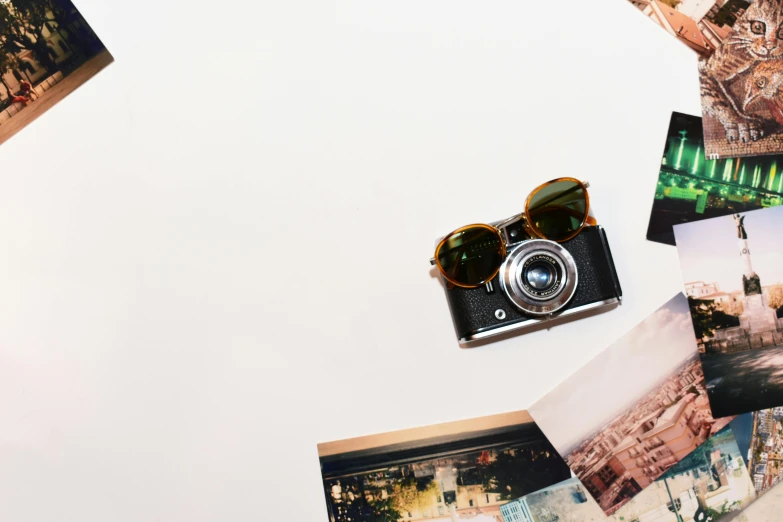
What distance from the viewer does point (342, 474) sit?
0.90 metres

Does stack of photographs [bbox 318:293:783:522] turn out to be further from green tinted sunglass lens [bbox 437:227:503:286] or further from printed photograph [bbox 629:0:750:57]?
printed photograph [bbox 629:0:750:57]

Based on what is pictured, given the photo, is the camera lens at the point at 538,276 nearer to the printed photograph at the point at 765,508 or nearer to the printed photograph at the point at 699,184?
the printed photograph at the point at 699,184

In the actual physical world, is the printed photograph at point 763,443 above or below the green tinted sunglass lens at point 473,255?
below

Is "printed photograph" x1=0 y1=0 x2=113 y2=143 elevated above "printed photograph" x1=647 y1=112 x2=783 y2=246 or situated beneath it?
elevated above

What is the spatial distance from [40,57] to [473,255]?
63cm

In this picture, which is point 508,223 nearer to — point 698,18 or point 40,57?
point 698,18

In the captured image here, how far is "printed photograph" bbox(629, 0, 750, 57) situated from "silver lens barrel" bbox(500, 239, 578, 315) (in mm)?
331

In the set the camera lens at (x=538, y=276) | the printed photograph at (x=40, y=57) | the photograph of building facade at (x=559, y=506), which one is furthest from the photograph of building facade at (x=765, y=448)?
the printed photograph at (x=40, y=57)

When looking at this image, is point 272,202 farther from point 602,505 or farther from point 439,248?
point 602,505

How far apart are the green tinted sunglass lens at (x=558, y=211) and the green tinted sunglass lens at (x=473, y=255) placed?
58 mm

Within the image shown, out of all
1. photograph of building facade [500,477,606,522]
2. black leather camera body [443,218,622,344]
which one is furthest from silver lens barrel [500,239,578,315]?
photograph of building facade [500,477,606,522]

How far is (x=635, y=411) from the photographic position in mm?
880

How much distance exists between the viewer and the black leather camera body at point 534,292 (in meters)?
0.84

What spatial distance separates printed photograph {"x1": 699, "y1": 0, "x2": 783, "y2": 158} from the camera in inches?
34.9
